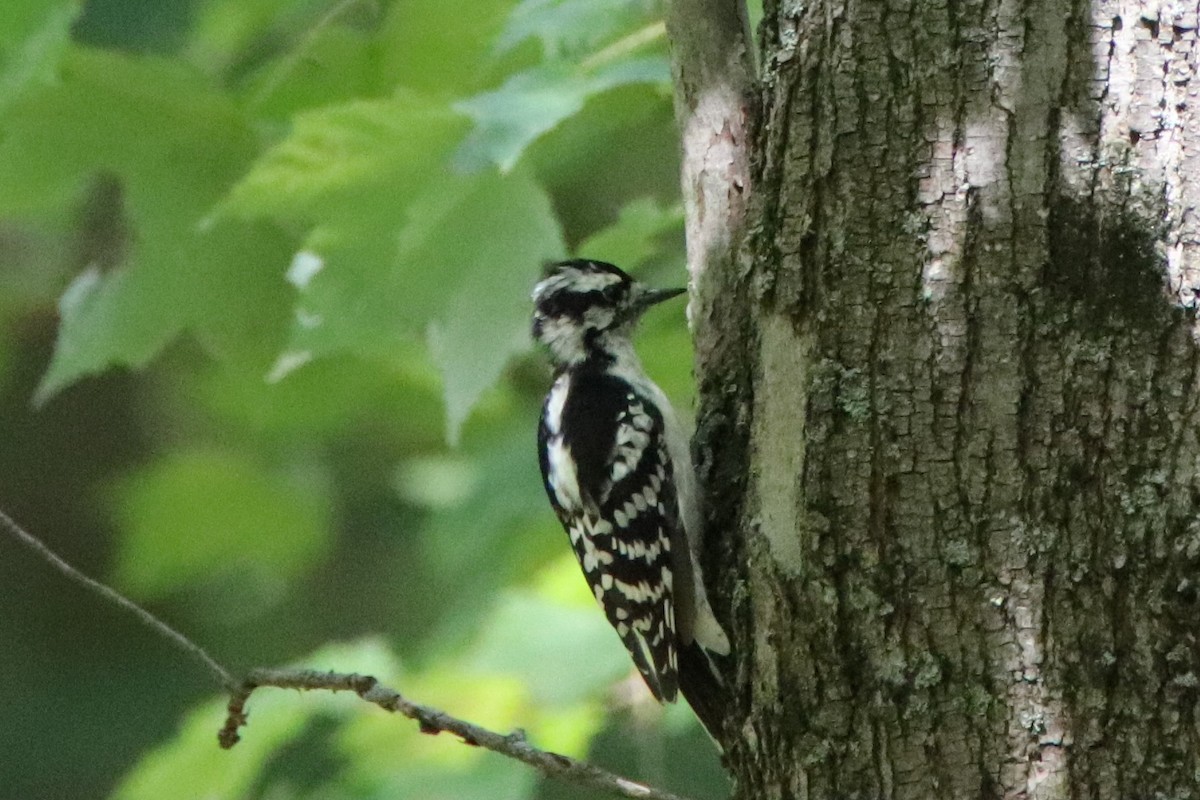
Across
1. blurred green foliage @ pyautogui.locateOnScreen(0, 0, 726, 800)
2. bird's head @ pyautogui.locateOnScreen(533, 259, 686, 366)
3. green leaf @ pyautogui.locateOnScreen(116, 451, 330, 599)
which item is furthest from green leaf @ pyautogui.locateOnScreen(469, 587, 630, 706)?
green leaf @ pyautogui.locateOnScreen(116, 451, 330, 599)

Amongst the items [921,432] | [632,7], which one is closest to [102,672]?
[632,7]

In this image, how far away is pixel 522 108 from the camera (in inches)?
111

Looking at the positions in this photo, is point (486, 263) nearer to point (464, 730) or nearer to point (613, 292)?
point (613, 292)

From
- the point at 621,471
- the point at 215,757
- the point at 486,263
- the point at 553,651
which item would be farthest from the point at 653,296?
the point at 215,757

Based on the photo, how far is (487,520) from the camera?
4.73 metres

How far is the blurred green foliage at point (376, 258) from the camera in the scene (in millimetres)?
3189

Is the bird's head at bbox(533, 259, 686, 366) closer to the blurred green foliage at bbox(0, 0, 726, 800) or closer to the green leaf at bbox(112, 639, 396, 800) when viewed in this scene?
the blurred green foliage at bbox(0, 0, 726, 800)

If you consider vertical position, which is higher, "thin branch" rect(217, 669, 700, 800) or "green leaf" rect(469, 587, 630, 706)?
"green leaf" rect(469, 587, 630, 706)

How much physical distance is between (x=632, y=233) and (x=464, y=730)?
1.56m

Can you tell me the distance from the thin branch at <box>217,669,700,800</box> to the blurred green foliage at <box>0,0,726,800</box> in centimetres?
94

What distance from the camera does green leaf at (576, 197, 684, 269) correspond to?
3.51 metres

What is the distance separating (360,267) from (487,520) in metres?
1.46

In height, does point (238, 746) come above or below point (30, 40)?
below

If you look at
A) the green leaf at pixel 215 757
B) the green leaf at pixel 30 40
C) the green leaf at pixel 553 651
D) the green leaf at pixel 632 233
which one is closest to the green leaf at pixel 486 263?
the green leaf at pixel 632 233
